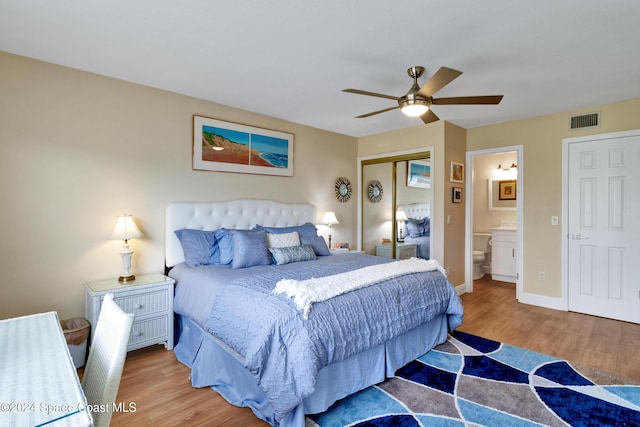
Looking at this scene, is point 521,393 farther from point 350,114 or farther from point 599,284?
point 350,114

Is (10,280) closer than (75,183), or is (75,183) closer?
(10,280)

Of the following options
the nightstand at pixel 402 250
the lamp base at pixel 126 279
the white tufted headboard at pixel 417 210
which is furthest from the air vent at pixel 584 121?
the lamp base at pixel 126 279

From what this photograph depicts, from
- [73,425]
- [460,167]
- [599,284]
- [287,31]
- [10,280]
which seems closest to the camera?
[73,425]

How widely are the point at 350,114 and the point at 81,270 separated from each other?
10.9 feet

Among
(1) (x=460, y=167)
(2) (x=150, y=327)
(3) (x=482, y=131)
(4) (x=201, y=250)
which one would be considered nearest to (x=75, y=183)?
(4) (x=201, y=250)

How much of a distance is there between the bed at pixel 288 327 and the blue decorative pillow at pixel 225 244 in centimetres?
2

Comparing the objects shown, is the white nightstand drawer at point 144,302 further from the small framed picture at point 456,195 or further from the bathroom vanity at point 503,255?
the bathroom vanity at point 503,255

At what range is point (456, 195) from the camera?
4.69m

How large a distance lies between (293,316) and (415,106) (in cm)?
186

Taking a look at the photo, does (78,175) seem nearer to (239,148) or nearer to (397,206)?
(239,148)

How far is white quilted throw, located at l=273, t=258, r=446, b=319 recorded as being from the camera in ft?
6.66

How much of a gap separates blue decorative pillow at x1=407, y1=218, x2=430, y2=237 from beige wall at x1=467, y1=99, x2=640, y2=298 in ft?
4.11

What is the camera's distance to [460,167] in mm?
4750

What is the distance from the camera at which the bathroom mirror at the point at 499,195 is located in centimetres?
598
